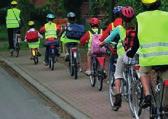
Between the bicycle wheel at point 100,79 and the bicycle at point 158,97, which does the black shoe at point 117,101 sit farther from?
the bicycle wheel at point 100,79

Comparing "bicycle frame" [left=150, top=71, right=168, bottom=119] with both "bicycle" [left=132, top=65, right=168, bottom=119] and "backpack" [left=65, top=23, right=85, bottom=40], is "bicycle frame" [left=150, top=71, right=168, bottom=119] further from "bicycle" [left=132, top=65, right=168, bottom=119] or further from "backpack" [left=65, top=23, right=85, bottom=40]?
"backpack" [left=65, top=23, right=85, bottom=40]

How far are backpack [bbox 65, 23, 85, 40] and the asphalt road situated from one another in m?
1.90

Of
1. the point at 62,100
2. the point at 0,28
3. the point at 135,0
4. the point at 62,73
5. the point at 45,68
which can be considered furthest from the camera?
the point at 0,28

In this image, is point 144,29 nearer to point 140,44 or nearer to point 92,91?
point 140,44

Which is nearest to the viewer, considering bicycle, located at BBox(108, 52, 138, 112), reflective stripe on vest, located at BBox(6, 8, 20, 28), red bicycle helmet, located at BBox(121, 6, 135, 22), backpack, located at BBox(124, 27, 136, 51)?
backpack, located at BBox(124, 27, 136, 51)

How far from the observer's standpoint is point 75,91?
13898 millimetres

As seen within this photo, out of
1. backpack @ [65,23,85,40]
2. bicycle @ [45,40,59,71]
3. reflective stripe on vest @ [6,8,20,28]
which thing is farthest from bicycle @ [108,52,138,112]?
reflective stripe on vest @ [6,8,20,28]

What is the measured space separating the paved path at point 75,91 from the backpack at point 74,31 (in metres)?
1.14

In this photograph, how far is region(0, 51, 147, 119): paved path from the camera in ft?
36.0

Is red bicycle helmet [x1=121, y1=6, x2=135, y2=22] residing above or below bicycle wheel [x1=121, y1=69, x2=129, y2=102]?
above

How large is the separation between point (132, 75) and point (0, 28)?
1201 inches

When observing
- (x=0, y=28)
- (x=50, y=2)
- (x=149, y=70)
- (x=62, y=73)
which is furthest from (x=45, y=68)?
(x=0, y=28)

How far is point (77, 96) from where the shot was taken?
43.1 ft

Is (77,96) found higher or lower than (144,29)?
lower
